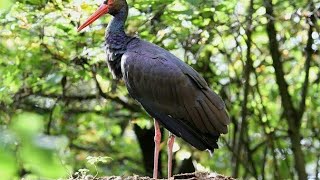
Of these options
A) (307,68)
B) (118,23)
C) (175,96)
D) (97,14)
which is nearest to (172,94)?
(175,96)

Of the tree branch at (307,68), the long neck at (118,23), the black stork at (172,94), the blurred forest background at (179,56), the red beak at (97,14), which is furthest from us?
the tree branch at (307,68)

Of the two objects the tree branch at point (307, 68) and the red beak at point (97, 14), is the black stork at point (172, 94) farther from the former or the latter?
the tree branch at point (307, 68)

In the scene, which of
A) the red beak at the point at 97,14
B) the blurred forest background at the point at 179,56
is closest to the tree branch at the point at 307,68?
the blurred forest background at the point at 179,56

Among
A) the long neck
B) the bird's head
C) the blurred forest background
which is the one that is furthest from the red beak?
the blurred forest background

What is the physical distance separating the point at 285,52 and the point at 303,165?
5.61ft

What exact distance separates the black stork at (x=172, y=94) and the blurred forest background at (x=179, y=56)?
0.64 meters

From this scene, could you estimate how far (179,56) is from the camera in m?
8.20

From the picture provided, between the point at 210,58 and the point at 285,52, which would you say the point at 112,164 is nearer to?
the point at 210,58

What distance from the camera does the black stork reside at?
16.1 ft

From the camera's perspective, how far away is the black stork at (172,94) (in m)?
4.90

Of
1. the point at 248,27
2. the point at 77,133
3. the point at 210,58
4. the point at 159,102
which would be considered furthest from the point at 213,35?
the point at 77,133

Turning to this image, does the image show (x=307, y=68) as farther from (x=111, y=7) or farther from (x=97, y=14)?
(x=97, y=14)

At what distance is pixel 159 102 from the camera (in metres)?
5.12

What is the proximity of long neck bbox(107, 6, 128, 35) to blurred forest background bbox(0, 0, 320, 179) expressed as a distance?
1.99 feet
